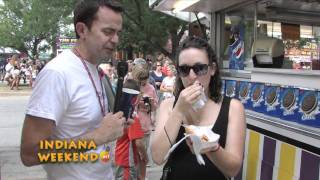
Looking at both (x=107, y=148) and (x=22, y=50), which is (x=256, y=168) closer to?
(x=107, y=148)

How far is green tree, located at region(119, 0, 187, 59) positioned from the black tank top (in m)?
16.8

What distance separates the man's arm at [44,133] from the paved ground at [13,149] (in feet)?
15.0

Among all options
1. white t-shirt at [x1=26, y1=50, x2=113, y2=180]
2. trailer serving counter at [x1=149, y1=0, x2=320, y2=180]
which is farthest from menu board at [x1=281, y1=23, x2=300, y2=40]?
white t-shirt at [x1=26, y1=50, x2=113, y2=180]

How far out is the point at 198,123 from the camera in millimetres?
2621

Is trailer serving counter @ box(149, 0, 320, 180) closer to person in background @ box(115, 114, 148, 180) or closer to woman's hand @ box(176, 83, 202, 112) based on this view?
woman's hand @ box(176, 83, 202, 112)

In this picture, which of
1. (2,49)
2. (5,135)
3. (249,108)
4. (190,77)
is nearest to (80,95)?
Result: (190,77)

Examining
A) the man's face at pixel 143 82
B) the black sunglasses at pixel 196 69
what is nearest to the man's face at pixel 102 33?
the black sunglasses at pixel 196 69

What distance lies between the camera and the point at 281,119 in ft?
11.4

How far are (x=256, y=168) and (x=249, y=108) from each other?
0.55 metres

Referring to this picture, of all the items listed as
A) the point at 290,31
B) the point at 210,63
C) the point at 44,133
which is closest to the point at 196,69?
the point at 210,63

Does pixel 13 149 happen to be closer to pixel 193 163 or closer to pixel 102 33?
pixel 193 163

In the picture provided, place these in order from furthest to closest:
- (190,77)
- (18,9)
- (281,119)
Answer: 1. (18,9)
2. (281,119)
3. (190,77)

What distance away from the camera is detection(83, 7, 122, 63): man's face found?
2299 mm

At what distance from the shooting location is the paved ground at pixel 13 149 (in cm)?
678
